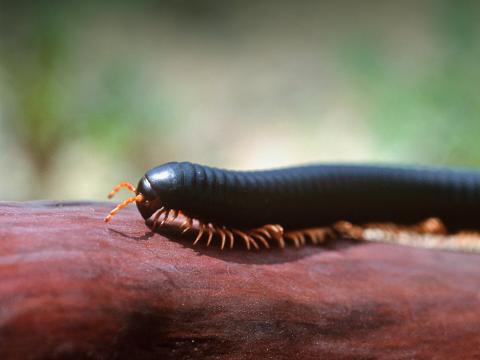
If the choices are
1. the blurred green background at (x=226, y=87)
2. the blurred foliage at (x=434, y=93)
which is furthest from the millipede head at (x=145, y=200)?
the blurred foliage at (x=434, y=93)

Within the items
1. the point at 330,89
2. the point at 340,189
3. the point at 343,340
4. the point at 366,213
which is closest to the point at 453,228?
the point at 366,213

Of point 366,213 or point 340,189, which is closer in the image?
point 340,189

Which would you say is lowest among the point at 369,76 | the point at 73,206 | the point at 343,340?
the point at 343,340

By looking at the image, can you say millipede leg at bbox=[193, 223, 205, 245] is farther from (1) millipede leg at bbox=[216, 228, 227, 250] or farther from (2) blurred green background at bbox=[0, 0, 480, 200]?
(2) blurred green background at bbox=[0, 0, 480, 200]

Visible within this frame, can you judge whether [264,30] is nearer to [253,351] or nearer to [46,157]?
[46,157]

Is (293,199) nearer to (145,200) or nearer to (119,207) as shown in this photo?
(145,200)

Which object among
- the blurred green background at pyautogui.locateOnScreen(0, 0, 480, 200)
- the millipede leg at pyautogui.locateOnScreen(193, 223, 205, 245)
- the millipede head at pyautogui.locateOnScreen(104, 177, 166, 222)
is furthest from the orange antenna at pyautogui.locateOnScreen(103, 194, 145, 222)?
the blurred green background at pyautogui.locateOnScreen(0, 0, 480, 200)

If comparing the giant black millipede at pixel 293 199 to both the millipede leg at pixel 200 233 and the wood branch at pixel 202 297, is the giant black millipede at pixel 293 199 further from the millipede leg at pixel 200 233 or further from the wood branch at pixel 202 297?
the wood branch at pixel 202 297

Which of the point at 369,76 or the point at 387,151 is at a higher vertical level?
the point at 369,76
